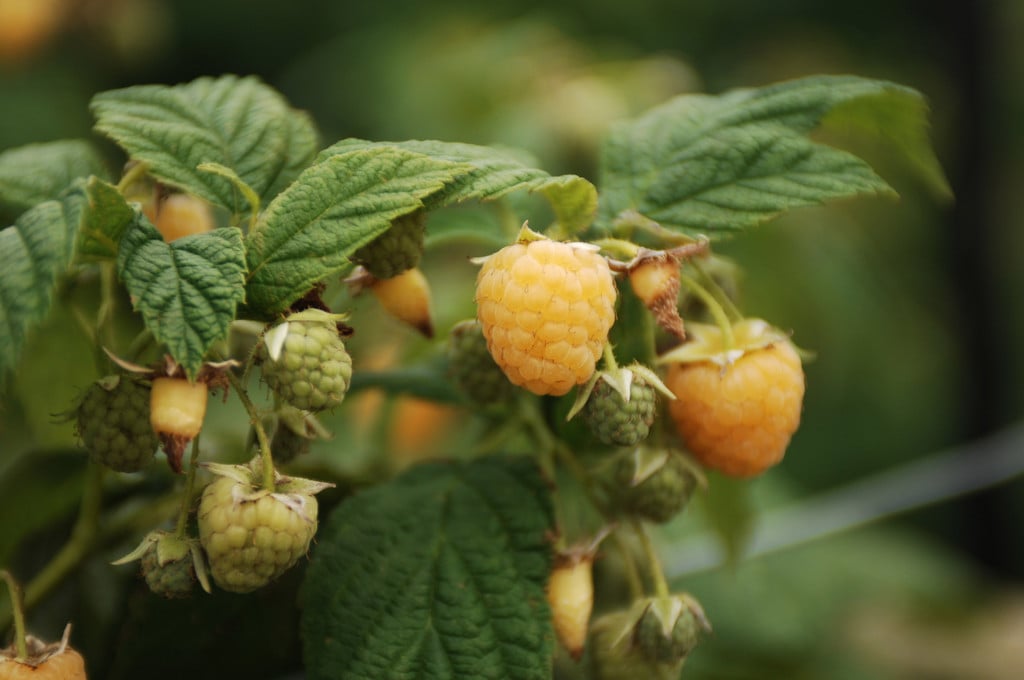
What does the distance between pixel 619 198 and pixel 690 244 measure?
0.38ft

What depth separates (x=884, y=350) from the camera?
313cm

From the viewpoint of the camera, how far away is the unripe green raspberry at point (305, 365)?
0.65 meters

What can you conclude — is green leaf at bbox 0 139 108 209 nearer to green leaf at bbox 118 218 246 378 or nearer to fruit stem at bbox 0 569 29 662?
green leaf at bbox 118 218 246 378

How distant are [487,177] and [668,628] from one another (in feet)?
1.26

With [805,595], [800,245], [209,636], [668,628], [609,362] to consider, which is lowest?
[805,595]

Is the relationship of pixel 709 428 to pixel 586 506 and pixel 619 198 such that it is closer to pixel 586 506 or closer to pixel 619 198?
pixel 619 198

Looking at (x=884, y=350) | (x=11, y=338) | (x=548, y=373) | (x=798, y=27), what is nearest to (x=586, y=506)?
(x=548, y=373)

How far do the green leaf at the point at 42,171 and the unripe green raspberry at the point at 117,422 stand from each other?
20cm

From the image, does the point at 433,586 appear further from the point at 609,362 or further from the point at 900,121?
the point at 900,121

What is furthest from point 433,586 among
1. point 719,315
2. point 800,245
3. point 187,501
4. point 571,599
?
point 800,245

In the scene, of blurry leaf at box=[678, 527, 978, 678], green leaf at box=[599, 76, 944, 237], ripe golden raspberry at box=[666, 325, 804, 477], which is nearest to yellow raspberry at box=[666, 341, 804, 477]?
ripe golden raspberry at box=[666, 325, 804, 477]

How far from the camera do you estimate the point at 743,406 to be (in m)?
0.79

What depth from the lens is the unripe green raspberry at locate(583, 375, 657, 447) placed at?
723 millimetres

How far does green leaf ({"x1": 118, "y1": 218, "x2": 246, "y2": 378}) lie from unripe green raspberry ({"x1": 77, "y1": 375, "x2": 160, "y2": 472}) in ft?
0.25
